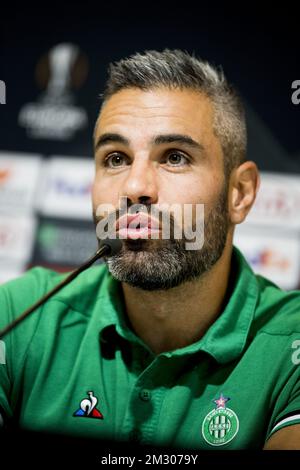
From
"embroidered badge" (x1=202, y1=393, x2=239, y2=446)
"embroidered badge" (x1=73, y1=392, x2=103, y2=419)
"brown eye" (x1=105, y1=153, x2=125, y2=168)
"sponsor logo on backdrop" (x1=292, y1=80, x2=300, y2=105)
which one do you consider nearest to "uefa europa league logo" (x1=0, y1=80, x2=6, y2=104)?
"brown eye" (x1=105, y1=153, x2=125, y2=168)

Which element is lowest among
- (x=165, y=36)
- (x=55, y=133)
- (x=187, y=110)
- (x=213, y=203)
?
(x=213, y=203)

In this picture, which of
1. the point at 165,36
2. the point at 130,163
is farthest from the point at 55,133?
the point at 130,163

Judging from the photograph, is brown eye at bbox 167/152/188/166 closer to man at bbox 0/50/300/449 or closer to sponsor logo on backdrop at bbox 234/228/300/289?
man at bbox 0/50/300/449

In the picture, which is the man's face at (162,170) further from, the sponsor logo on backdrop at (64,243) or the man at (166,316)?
the sponsor logo on backdrop at (64,243)

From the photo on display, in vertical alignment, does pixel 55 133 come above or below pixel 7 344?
above

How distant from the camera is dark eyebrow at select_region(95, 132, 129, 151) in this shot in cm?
110

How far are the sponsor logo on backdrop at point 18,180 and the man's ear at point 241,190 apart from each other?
67 centimetres

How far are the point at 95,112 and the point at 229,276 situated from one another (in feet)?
1.97

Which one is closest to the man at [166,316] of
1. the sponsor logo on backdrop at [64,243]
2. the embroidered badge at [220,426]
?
the embroidered badge at [220,426]

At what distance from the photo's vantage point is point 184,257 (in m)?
1.09

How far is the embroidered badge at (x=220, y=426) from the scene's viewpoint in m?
1.05

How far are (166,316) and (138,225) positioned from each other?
23cm
